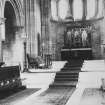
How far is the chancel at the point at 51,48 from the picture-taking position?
28.8 feet

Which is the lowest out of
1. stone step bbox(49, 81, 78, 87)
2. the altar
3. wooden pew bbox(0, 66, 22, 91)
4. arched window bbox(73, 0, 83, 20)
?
stone step bbox(49, 81, 78, 87)

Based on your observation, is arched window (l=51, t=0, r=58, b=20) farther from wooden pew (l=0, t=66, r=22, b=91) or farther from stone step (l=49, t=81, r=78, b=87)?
wooden pew (l=0, t=66, r=22, b=91)

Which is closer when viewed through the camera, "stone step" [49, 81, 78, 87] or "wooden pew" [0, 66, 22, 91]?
"wooden pew" [0, 66, 22, 91]

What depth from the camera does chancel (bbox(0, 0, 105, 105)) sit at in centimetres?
878

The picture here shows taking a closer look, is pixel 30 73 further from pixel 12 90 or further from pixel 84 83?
pixel 12 90

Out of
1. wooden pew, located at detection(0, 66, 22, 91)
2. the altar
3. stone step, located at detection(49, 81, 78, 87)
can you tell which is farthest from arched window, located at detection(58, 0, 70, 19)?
wooden pew, located at detection(0, 66, 22, 91)

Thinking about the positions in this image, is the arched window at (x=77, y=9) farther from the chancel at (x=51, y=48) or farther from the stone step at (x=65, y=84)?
the stone step at (x=65, y=84)

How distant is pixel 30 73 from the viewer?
1294cm

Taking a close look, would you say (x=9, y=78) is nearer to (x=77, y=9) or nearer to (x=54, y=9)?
(x=54, y=9)

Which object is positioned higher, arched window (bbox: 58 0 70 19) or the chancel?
arched window (bbox: 58 0 70 19)

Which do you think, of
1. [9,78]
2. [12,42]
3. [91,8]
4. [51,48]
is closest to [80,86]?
[9,78]

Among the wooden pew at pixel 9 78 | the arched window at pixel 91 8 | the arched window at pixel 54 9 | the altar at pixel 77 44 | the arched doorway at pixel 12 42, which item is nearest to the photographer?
the wooden pew at pixel 9 78

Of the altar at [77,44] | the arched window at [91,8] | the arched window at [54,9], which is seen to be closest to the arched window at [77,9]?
the arched window at [91,8]

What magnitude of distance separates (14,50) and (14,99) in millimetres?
7781
